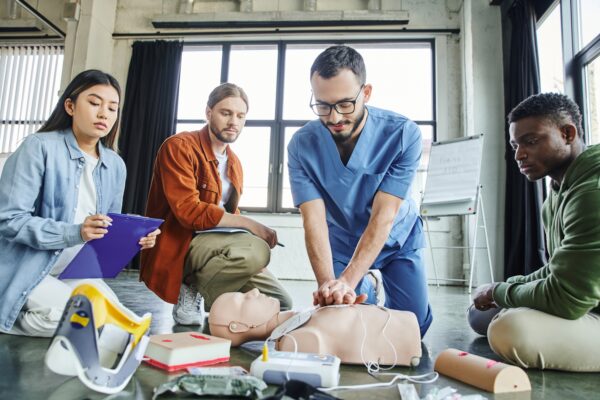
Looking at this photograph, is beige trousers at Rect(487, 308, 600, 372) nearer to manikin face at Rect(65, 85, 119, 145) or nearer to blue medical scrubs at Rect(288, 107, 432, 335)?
blue medical scrubs at Rect(288, 107, 432, 335)

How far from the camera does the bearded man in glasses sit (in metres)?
1.44

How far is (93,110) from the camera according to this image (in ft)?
5.16

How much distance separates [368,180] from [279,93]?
3.75 m

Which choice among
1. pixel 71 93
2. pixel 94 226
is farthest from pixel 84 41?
pixel 94 226

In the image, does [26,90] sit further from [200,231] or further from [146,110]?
[200,231]

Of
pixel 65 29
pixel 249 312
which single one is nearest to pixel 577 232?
pixel 249 312

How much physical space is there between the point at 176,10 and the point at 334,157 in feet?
15.5

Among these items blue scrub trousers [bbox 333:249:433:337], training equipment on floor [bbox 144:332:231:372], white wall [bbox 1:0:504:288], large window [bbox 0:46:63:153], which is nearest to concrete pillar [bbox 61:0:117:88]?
white wall [bbox 1:0:504:288]

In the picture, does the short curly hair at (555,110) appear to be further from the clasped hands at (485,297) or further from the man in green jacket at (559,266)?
the clasped hands at (485,297)

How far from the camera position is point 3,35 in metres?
5.73

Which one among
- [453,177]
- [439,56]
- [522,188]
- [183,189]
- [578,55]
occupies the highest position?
[439,56]

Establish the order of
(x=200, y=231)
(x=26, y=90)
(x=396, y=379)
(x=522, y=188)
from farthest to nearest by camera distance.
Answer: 1. (x=26, y=90)
2. (x=522, y=188)
3. (x=200, y=231)
4. (x=396, y=379)

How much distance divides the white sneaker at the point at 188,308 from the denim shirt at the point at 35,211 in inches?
22.8

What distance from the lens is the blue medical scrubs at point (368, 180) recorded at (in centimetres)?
164
